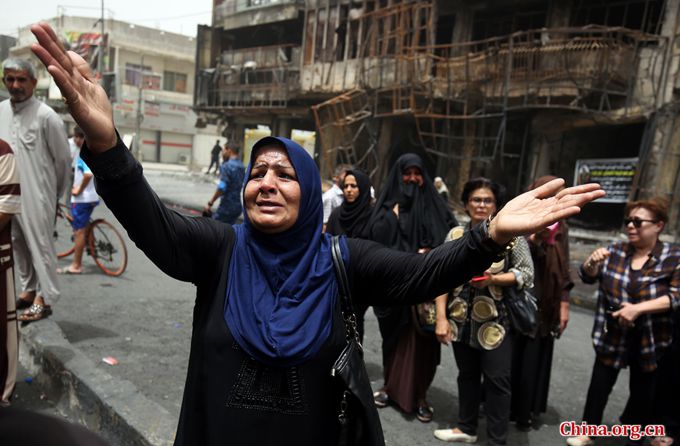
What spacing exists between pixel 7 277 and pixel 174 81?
120 feet

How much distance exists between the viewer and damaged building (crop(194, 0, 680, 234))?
33.4 ft

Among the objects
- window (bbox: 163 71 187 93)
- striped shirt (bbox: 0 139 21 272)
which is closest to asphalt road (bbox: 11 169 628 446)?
striped shirt (bbox: 0 139 21 272)

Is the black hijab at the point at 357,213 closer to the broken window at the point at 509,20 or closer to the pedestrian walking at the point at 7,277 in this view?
the pedestrian walking at the point at 7,277

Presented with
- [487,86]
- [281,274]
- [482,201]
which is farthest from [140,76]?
[281,274]

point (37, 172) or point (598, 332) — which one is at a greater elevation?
point (37, 172)

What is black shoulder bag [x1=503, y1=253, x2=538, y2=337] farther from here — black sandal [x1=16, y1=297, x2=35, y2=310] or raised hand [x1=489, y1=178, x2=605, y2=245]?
black sandal [x1=16, y1=297, x2=35, y2=310]

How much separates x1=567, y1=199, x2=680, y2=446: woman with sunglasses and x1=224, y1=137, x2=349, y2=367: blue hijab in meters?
2.28

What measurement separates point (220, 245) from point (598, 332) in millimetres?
2719

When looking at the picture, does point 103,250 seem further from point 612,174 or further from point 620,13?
point 620,13

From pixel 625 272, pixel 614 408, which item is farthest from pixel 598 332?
pixel 614 408

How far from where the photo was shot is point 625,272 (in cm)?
308

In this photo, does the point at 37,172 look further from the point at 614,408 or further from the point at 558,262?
the point at 614,408

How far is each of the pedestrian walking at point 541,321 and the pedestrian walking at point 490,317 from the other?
1.55ft

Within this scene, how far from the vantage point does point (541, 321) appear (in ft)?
11.2
